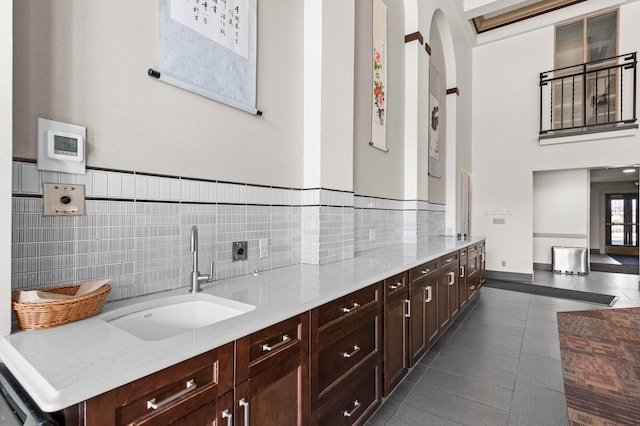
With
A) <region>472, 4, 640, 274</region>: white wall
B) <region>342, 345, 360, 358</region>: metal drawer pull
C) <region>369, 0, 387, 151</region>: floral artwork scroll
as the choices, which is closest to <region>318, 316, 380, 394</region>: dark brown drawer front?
<region>342, 345, 360, 358</region>: metal drawer pull

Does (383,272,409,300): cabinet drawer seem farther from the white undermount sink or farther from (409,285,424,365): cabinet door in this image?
the white undermount sink

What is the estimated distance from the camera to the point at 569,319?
3.25 m

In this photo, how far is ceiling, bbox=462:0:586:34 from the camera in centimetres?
545

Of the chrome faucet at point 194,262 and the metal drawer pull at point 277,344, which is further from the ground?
the chrome faucet at point 194,262

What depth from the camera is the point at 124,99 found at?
4.29 ft

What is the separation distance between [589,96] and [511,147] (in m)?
1.50

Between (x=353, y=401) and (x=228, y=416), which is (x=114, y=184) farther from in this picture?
(x=353, y=401)

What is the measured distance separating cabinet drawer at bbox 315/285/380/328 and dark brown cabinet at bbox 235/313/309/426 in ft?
0.42

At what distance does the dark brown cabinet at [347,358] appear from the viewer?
4.58 feet

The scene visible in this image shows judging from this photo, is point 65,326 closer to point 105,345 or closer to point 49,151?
point 105,345

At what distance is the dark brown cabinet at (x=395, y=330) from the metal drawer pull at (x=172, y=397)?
1.30m

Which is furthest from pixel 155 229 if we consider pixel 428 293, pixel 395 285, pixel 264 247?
pixel 428 293

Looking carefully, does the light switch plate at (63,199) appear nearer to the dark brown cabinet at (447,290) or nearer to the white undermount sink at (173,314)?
the white undermount sink at (173,314)

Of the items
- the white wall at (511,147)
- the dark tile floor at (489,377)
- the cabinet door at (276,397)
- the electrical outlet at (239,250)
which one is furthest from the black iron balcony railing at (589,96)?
the cabinet door at (276,397)
